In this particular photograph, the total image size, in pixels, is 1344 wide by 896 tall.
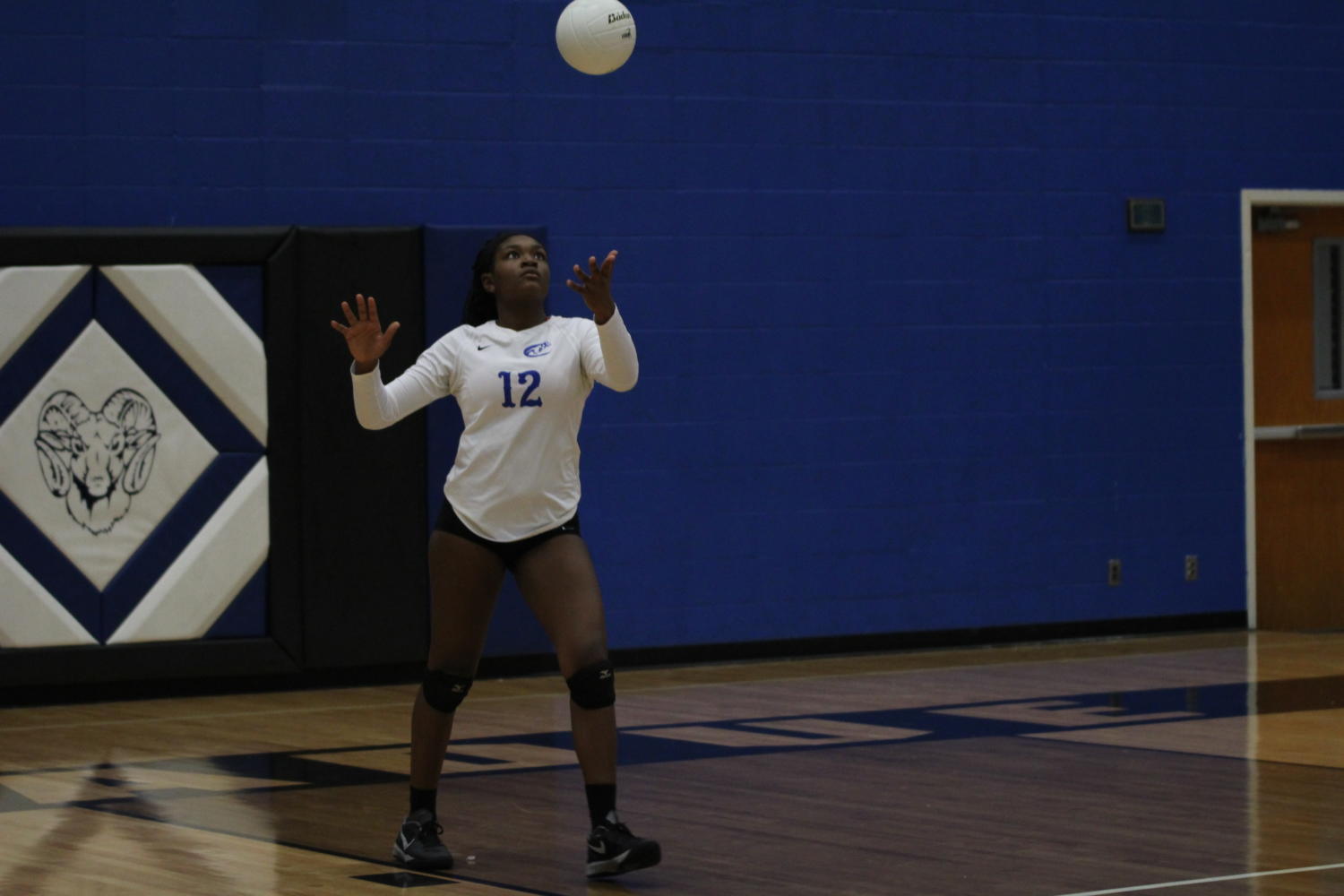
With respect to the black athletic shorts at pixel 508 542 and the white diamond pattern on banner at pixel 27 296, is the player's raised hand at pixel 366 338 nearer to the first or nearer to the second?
the black athletic shorts at pixel 508 542

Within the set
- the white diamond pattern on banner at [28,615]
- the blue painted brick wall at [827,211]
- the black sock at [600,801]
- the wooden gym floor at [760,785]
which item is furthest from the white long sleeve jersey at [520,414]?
the blue painted brick wall at [827,211]

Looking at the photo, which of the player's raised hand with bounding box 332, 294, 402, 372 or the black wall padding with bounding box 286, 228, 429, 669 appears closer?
the player's raised hand with bounding box 332, 294, 402, 372

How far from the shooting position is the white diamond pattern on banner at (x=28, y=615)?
29.6ft

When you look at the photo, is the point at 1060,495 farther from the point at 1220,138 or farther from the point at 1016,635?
the point at 1220,138

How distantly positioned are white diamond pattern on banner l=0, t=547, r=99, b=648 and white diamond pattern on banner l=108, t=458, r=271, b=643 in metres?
0.22

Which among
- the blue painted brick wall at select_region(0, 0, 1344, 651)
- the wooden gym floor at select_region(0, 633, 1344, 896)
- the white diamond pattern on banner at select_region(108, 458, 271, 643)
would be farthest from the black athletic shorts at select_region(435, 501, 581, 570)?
the blue painted brick wall at select_region(0, 0, 1344, 651)

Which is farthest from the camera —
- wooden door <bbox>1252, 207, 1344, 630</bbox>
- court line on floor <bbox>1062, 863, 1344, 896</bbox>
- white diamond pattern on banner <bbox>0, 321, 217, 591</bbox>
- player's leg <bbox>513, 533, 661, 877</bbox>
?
wooden door <bbox>1252, 207, 1344, 630</bbox>

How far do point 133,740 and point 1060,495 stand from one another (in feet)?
17.1

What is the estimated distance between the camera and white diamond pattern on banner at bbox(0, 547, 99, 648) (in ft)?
29.6

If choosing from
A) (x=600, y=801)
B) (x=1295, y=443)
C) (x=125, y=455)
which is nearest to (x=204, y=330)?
(x=125, y=455)

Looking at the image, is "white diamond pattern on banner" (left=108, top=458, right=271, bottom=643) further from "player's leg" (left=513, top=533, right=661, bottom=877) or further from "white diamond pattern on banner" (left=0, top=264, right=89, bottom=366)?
"player's leg" (left=513, top=533, right=661, bottom=877)

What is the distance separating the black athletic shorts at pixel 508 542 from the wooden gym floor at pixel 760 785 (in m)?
0.80

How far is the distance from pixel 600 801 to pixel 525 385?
1.09 m

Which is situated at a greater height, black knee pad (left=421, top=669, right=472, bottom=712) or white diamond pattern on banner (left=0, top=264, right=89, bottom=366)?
white diamond pattern on banner (left=0, top=264, right=89, bottom=366)
